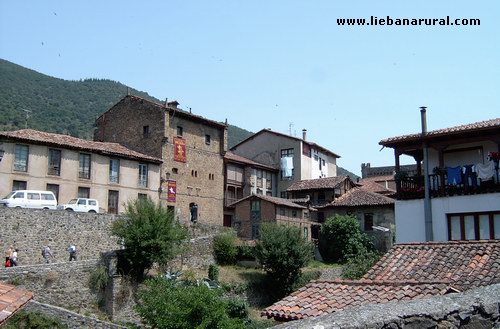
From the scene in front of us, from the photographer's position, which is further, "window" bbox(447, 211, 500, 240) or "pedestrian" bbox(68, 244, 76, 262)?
"pedestrian" bbox(68, 244, 76, 262)

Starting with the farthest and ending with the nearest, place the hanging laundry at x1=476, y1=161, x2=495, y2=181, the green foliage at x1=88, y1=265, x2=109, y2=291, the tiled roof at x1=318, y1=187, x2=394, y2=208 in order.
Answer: the tiled roof at x1=318, y1=187, x2=394, y2=208 < the green foliage at x1=88, y1=265, x2=109, y2=291 < the hanging laundry at x1=476, y1=161, x2=495, y2=181

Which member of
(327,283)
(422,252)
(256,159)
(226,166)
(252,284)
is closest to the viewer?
(327,283)

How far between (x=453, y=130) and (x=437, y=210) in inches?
151

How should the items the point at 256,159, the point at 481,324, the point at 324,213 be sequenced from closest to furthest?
the point at 481,324
the point at 324,213
the point at 256,159

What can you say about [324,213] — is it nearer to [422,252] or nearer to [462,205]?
[462,205]

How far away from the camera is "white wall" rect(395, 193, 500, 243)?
24.2 metres

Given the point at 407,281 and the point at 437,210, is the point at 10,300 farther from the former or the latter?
the point at 437,210

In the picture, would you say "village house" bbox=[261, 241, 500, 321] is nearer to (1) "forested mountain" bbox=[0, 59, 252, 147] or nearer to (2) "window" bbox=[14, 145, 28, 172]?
(2) "window" bbox=[14, 145, 28, 172]

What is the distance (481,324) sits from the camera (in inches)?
247

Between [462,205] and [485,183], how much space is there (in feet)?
4.66

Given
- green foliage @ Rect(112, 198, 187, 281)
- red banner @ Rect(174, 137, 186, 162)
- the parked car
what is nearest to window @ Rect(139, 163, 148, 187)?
red banner @ Rect(174, 137, 186, 162)

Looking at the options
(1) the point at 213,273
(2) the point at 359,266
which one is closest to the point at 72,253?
(1) the point at 213,273

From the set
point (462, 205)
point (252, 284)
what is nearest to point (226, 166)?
point (252, 284)

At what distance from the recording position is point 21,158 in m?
37.2
